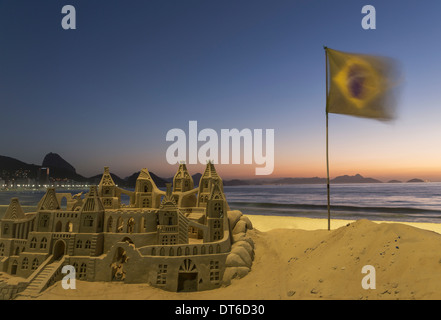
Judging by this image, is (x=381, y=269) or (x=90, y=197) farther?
(x=90, y=197)

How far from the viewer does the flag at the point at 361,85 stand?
1634 cm

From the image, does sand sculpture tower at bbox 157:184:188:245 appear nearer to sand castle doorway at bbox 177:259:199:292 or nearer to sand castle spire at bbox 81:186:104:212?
sand castle doorway at bbox 177:259:199:292

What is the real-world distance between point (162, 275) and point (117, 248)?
3.26 metres

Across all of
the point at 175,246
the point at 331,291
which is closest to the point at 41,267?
the point at 175,246

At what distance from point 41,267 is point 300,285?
14312 mm

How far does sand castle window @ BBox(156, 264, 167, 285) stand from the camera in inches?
547

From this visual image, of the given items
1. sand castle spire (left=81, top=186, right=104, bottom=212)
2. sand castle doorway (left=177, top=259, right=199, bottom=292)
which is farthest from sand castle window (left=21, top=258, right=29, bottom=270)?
sand castle doorway (left=177, top=259, right=199, bottom=292)

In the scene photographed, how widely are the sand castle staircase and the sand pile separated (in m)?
0.46

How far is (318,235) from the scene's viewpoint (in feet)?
59.9

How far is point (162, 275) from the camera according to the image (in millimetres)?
13984

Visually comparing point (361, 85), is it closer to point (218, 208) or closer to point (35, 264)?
point (218, 208)

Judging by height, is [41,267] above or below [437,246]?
below

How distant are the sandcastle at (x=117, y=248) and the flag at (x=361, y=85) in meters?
→ 10.4
